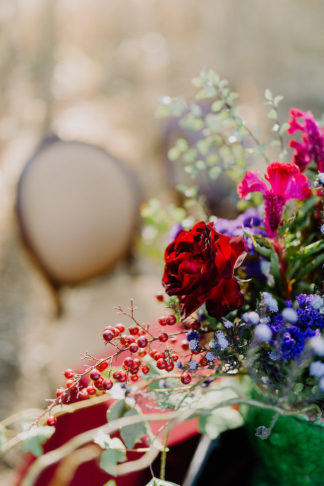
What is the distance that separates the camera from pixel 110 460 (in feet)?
1.43

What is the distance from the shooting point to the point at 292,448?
0.52 m

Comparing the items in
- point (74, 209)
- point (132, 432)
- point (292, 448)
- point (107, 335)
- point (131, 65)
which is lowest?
A: point (292, 448)

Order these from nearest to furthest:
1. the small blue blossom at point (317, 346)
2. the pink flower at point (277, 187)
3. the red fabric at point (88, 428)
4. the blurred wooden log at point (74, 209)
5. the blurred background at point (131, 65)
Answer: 1. the small blue blossom at point (317, 346)
2. the pink flower at point (277, 187)
3. the red fabric at point (88, 428)
4. the blurred wooden log at point (74, 209)
5. the blurred background at point (131, 65)

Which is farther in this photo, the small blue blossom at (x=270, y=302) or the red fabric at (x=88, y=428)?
the red fabric at (x=88, y=428)

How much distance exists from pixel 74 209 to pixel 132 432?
946mm

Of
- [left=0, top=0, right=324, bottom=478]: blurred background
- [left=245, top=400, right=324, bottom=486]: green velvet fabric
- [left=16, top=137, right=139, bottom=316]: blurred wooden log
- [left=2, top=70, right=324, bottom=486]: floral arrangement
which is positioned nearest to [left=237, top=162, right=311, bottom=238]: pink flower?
[left=2, top=70, right=324, bottom=486]: floral arrangement

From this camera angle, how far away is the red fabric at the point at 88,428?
671 millimetres

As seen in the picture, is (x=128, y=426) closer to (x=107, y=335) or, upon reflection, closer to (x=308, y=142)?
(x=107, y=335)

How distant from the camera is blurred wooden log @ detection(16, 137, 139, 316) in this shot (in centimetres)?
130

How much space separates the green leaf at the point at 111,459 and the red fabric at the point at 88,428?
0.20 m

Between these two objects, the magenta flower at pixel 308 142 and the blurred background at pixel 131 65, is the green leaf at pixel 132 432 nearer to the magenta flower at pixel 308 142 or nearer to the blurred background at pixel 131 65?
the magenta flower at pixel 308 142

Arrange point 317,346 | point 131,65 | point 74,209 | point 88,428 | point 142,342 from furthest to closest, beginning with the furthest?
point 131,65 < point 74,209 < point 88,428 < point 142,342 < point 317,346

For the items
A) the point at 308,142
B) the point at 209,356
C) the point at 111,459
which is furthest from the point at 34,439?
the point at 308,142

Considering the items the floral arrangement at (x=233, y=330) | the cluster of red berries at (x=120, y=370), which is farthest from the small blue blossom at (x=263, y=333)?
the cluster of red berries at (x=120, y=370)
